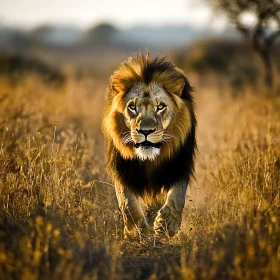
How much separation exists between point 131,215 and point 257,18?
38.9 feet

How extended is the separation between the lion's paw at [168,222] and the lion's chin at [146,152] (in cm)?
54

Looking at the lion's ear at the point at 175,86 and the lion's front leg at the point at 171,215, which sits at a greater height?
the lion's ear at the point at 175,86

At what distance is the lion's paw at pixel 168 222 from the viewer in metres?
5.61

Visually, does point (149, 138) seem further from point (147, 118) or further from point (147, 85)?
point (147, 85)

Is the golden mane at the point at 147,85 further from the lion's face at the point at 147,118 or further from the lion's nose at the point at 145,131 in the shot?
the lion's nose at the point at 145,131

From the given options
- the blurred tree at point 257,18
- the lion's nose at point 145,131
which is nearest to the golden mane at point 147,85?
the lion's nose at point 145,131

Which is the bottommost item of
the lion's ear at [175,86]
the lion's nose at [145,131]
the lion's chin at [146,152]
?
the lion's chin at [146,152]

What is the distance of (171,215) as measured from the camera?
18.6 ft

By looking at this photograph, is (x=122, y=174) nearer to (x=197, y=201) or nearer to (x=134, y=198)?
(x=134, y=198)

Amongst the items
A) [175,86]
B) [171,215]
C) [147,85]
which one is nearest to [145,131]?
[147,85]

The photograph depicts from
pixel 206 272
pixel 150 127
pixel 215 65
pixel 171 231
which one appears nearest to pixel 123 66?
pixel 150 127

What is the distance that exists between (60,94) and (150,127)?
976 centimetres

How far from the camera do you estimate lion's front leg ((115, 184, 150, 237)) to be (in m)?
5.71

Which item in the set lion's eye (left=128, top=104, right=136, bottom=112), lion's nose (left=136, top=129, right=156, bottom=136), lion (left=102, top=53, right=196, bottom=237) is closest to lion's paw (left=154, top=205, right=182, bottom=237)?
lion (left=102, top=53, right=196, bottom=237)
